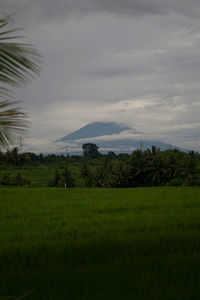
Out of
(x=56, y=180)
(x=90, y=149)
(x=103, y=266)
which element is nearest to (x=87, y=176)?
(x=56, y=180)

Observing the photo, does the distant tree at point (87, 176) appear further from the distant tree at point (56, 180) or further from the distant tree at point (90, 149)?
the distant tree at point (90, 149)

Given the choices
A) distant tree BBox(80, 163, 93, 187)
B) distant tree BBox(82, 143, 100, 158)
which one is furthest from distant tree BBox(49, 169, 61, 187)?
distant tree BBox(82, 143, 100, 158)

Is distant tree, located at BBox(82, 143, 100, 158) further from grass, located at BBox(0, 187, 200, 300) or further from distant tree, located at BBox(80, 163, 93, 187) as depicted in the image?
grass, located at BBox(0, 187, 200, 300)

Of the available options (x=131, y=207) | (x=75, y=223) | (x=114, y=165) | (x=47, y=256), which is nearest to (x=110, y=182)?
(x=114, y=165)

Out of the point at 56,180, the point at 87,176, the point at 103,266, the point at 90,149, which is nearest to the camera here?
the point at 103,266

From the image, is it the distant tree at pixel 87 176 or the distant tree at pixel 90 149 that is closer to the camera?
the distant tree at pixel 87 176

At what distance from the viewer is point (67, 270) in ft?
12.3

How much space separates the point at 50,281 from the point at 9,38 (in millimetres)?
2473

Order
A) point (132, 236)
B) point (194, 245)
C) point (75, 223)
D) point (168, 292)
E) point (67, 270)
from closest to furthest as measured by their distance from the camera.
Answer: point (168, 292), point (67, 270), point (194, 245), point (132, 236), point (75, 223)

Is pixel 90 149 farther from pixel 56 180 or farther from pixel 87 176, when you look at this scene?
pixel 87 176

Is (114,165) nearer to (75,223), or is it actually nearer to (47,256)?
(75,223)

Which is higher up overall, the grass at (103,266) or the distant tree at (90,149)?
the distant tree at (90,149)

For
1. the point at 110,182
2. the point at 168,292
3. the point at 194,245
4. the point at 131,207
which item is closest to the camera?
the point at 168,292

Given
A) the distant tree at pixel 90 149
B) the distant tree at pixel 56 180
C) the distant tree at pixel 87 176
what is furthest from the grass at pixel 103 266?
the distant tree at pixel 90 149
